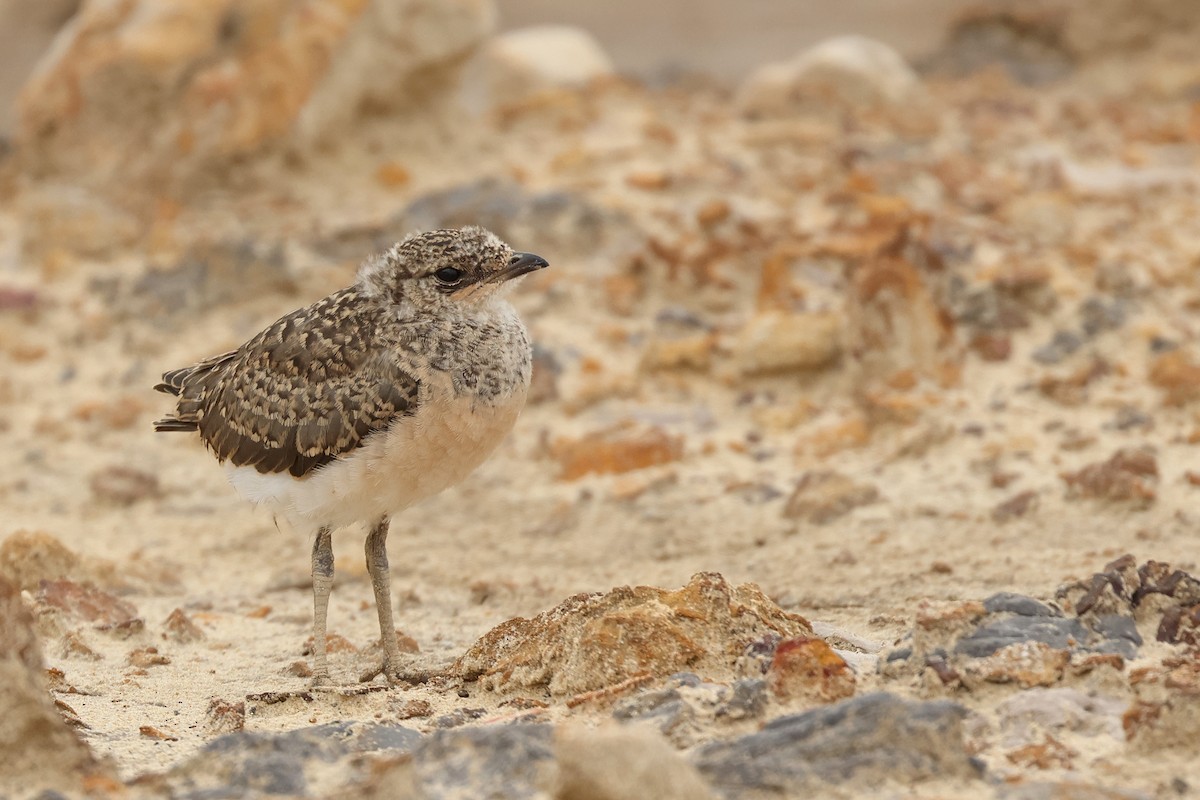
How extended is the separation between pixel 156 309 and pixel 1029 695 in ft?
28.5

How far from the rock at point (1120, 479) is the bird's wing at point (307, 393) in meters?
3.85

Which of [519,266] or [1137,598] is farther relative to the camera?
[519,266]

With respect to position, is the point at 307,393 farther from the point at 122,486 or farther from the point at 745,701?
the point at 122,486

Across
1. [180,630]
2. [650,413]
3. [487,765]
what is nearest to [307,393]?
[180,630]

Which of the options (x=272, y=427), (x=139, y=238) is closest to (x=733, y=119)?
(x=139, y=238)

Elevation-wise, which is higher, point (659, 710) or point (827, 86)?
point (827, 86)

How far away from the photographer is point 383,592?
6.55m

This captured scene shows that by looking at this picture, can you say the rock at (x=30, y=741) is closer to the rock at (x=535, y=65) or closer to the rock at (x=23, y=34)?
the rock at (x=535, y=65)

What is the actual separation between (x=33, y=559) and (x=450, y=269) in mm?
2819

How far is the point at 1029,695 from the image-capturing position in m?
4.86

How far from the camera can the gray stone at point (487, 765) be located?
436 centimetres

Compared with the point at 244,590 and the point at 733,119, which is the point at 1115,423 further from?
the point at 733,119

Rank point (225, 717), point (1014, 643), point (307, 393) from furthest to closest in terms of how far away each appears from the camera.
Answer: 1. point (307, 393)
2. point (225, 717)
3. point (1014, 643)

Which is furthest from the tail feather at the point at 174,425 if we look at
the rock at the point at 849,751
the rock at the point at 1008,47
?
the rock at the point at 1008,47
